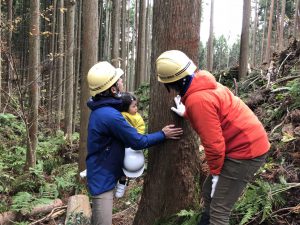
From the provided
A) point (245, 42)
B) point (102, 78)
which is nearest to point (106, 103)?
point (102, 78)

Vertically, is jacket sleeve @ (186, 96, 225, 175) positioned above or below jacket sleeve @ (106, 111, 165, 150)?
above

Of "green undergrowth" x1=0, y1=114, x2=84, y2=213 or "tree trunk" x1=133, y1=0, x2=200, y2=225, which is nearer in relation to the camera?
"tree trunk" x1=133, y1=0, x2=200, y2=225

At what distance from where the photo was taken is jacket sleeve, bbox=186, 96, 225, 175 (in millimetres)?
3520

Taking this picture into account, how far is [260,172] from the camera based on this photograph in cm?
514

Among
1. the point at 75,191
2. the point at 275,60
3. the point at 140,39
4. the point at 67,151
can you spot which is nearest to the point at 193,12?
the point at 75,191

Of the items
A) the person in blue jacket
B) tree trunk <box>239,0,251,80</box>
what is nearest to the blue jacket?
the person in blue jacket

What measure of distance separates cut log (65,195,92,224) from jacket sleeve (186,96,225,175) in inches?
134

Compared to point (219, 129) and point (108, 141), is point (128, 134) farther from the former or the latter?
point (219, 129)

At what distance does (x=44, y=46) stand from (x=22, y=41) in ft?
7.71

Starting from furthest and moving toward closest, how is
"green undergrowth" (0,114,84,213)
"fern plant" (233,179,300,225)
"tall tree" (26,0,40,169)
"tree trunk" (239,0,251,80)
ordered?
"tree trunk" (239,0,251,80) < "tall tree" (26,0,40,169) < "green undergrowth" (0,114,84,213) < "fern plant" (233,179,300,225)

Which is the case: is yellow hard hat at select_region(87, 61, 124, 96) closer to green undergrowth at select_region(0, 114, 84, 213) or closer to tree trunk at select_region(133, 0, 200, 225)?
tree trunk at select_region(133, 0, 200, 225)

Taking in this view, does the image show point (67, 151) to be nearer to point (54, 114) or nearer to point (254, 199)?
point (54, 114)

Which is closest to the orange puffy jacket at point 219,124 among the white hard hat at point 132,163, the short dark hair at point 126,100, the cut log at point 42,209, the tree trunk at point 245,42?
the white hard hat at point 132,163

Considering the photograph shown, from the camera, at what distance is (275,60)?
1038 cm
